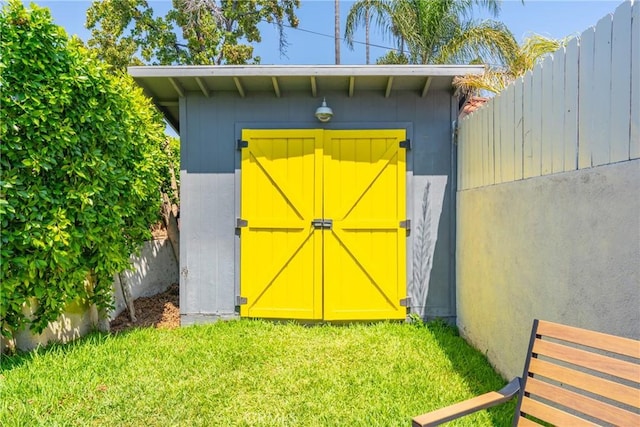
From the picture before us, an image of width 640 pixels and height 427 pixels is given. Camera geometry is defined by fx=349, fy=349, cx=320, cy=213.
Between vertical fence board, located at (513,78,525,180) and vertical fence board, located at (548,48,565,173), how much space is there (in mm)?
357

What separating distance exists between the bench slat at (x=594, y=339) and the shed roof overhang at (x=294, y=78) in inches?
105

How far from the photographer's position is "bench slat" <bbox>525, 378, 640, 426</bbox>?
1261mm

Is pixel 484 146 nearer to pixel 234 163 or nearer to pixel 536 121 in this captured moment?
pixel 536 121

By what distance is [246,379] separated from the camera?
2.68m

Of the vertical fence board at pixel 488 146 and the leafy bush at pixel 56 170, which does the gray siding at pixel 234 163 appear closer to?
the leafy bush at pixel 56 170

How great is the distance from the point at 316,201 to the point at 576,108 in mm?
2469

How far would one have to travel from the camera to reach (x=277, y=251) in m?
3.88

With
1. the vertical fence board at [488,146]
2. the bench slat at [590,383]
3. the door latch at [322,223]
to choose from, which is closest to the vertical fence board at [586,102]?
the bench slat at [590,383]

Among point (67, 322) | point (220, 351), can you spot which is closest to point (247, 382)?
point (220, 351)

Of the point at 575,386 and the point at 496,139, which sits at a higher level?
the point at 496,139

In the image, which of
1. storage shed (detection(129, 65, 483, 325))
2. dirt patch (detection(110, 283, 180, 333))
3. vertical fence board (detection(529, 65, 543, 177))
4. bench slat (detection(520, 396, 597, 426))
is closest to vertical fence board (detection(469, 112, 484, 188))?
storage shed (detection(129, 65, 483, 325))

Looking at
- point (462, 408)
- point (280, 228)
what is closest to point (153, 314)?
point (280, 228)

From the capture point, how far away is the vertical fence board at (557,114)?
196cm

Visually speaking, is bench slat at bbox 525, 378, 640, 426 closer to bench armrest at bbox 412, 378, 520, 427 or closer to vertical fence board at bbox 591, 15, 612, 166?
bench armrest at bbox 412, 378, 520, 427
